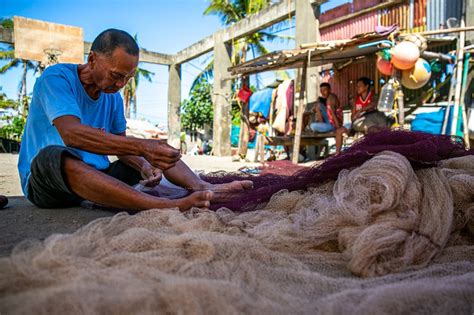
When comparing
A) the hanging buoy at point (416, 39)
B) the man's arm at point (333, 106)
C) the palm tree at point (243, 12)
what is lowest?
the man's arm at point (333, 106)

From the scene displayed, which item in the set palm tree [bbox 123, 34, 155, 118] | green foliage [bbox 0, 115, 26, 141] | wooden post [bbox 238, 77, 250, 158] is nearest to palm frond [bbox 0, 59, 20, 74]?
palm tree [bbox 123, 34, 155, 118]

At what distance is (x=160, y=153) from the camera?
2.02 metres

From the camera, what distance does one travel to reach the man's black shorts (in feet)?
6.98

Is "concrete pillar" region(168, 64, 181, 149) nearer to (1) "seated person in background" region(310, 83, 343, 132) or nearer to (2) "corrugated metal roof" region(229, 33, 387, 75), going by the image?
(2) "corrugated metal roof" region(229, 33, 387, 75)

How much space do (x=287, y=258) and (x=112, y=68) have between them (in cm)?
167

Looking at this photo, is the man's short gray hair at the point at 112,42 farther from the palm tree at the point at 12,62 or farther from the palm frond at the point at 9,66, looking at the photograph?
the palm frond at the point at 9,66

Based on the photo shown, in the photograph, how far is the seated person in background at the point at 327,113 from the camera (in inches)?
321

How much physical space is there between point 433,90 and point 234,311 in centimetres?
798

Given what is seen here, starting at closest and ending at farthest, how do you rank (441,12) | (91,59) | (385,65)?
(91,59) → (385,65) → (441,12)

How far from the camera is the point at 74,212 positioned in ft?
8.44

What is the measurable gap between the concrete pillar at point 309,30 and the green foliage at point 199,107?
38.5ft

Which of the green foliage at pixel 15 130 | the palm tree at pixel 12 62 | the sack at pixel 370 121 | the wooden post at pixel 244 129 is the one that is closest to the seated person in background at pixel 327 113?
the sack at pixel 370 121

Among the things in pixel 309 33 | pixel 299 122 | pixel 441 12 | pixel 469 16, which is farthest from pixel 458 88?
pixel 309 33

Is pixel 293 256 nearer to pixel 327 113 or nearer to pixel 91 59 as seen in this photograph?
pixel 91 59
